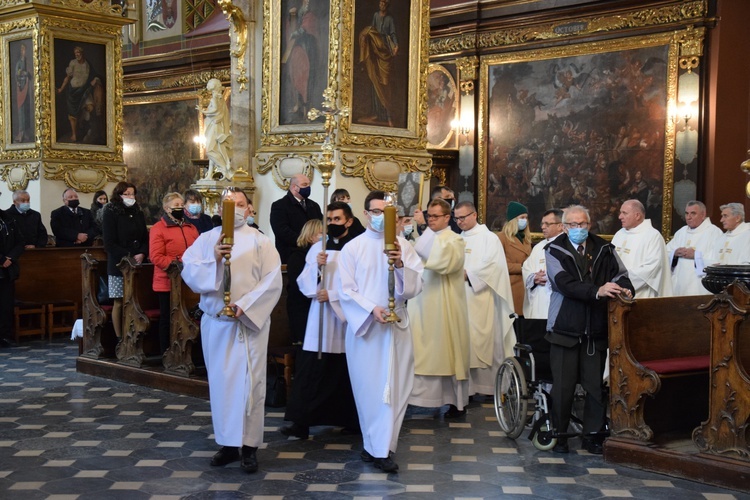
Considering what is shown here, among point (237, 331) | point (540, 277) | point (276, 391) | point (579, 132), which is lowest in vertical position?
point (276, 391)

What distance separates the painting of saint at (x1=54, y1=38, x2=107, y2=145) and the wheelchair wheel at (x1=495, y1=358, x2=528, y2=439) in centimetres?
1093

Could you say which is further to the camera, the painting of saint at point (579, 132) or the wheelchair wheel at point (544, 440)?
the painting of saint at point (579, 132)

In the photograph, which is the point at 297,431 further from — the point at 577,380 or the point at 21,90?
the point at 21,90

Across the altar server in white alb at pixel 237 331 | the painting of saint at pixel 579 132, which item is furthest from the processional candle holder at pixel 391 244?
the painting of saint at pixel 579 132

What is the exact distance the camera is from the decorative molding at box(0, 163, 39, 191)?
1579 centimetres

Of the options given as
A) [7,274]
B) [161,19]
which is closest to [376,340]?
[7,274]

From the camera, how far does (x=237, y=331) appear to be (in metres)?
6.29

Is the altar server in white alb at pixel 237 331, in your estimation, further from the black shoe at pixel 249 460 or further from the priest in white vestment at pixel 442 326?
the priest in white vestment at pixel 442 326

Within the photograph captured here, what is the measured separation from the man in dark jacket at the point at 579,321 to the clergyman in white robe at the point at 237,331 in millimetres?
1925

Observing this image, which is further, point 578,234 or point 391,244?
point 578,234

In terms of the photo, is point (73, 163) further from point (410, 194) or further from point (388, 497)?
point (388, 497)

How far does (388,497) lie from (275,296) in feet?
4.95

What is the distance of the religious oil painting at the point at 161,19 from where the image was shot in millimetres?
22219

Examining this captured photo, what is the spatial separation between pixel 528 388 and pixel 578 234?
1.22 metres
